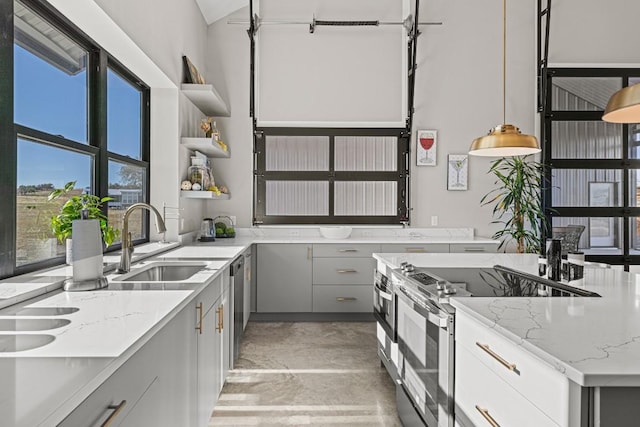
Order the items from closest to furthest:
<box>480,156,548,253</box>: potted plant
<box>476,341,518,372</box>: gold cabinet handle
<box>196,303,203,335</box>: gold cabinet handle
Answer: <box>476,341,518,372</box>: gold cabinet handle → <box>196,303,203,335</box>: gold cabinet handle → <box>480,156,548,253</box>: potted plant

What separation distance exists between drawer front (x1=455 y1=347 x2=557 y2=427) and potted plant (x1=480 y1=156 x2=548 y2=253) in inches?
118

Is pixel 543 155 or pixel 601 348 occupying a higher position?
pixel 543 155

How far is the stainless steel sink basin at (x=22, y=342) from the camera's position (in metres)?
0.96

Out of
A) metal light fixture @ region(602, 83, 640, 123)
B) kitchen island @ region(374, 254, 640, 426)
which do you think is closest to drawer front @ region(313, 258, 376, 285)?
kitchen island @ region(374, 254, 640, 426)

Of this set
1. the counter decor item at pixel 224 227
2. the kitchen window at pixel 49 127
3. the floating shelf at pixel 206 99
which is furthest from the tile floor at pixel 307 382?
the floating shelf at pixel 206 99

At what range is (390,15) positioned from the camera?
4.51 meters

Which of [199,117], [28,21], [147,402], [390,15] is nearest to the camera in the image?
[147,402]

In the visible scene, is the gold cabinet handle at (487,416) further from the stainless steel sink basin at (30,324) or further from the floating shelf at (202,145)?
the floating shelf at (202,145)

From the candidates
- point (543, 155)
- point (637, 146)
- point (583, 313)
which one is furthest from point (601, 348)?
point (637, 146)

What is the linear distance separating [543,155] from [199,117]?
12.3ft

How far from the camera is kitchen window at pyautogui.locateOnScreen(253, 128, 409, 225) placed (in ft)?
15.0

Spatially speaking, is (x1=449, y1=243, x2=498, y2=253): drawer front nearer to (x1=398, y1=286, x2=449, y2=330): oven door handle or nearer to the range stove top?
the range stove top

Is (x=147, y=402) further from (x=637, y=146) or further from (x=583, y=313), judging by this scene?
(x=637, y=146)

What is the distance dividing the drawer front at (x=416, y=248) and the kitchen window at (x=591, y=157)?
148 centimetres
